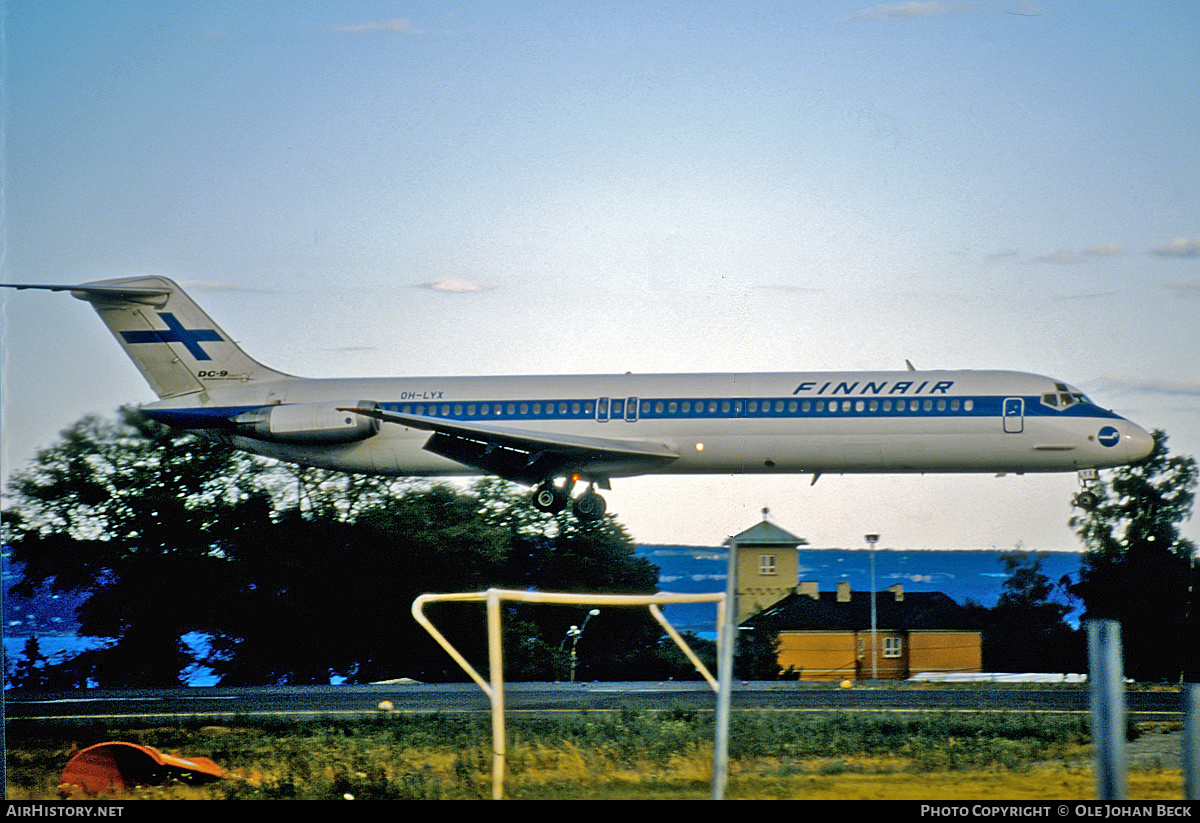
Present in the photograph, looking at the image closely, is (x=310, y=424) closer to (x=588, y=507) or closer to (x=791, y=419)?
(x=588, y=507)

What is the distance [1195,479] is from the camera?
5084cm

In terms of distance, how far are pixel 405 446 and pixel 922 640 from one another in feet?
77.9

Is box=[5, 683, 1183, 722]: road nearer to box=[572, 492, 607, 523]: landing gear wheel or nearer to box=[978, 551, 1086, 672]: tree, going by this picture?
box=[572, 492, 607, 523]: landing gear wheel

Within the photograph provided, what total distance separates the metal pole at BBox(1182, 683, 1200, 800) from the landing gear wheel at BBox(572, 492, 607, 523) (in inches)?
843

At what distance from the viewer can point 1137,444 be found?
28.7 m

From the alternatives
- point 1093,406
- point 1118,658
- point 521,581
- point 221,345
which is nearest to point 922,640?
point 521,581

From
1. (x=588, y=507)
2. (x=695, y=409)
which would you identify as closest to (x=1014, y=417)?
(x=695, y=409)

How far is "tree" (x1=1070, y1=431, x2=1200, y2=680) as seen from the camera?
3800cm

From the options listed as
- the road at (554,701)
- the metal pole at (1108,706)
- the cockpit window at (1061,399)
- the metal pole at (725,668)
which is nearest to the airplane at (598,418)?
the cockpit window at (1061,399)

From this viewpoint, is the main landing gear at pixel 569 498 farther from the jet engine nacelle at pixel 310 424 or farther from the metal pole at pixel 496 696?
the metal pole at pixel 496 696

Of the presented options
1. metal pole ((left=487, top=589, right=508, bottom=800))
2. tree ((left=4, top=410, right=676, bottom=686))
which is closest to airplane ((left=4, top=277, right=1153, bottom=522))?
tree ((left=4, top=410, right=676, bottom=686))

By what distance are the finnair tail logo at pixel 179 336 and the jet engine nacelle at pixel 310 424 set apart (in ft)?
10.8

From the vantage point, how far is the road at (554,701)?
22109mm

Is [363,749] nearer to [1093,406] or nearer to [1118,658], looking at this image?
[1118,658]
